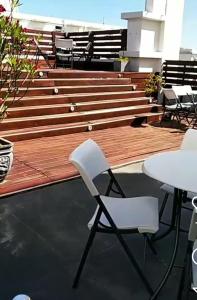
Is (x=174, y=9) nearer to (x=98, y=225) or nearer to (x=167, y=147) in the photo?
(x=167, y=147)

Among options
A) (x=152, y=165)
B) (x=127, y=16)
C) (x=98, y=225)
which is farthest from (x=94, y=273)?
(x=127, y=16)

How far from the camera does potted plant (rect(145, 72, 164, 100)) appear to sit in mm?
8047

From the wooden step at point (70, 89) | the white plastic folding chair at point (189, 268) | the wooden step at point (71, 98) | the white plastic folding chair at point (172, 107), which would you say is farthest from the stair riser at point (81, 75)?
the white plastic folding chair at point (189, 268)

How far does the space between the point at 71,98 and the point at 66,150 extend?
1.90 m

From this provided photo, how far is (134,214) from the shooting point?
7.17 ft

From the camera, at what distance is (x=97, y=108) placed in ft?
21.8

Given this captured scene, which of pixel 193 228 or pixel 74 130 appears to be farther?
pixel 74 130

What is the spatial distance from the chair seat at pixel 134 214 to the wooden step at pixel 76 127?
2917 millimetres

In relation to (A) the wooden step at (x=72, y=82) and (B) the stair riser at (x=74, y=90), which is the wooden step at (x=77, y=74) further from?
(B) the stair riser at (x=74, y=90)

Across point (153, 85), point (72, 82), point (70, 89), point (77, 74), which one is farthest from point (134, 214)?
point (153, 85)

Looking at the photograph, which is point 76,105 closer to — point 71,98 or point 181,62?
point 71,98

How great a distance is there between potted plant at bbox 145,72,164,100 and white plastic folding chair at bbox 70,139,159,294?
589cm

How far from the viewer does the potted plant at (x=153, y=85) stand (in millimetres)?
8047

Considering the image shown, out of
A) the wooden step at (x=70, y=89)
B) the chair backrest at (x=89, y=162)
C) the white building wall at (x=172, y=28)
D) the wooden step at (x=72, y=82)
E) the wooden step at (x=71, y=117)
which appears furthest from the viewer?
the white building wall at (x=172, y=28)
